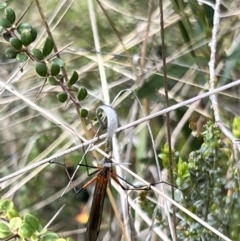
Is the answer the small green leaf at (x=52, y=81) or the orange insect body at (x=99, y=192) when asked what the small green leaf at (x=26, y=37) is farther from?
the orange insect body at (x=99, y=192)

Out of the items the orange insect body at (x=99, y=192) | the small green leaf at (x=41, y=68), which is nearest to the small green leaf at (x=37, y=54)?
the small green leaf at (x=41, y=68)

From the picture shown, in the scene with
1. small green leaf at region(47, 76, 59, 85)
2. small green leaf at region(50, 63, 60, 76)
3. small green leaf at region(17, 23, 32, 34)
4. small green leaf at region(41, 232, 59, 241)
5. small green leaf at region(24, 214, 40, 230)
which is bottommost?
small green leaf at region(41, 232, 59, 241)

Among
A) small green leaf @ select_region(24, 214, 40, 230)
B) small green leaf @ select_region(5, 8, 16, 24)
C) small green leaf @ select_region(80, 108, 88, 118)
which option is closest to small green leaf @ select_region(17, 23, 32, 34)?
small green leaf @ select_region(5, 8, 16, 24)

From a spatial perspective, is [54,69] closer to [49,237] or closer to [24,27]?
[24,27]

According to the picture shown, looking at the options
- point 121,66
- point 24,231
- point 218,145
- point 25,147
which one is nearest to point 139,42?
point 121,66

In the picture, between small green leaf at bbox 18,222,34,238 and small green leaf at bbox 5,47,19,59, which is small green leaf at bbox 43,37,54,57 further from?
small green leaf at bbox 18,222,34,238

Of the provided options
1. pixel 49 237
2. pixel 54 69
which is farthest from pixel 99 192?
pixel 54 69
